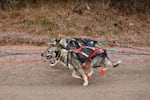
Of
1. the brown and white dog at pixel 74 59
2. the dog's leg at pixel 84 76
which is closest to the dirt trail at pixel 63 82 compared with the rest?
the dog's leg at pixel 84 76

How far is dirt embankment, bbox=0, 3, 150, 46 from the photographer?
10.4m

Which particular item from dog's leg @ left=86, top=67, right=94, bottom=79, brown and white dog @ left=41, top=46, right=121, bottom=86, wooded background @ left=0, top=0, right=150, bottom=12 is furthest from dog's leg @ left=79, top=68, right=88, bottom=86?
wooded background @ left=0, top=0, right=150, bottom=12

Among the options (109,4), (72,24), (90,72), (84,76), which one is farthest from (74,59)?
(109,4)

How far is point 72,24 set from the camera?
1160 cm

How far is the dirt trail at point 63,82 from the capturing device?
550 centimetres

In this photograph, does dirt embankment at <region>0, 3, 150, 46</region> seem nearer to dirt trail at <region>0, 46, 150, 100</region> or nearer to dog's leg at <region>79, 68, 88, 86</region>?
dirt trail at <region>0, 46, 150, 100</region>

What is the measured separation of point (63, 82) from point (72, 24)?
551cm

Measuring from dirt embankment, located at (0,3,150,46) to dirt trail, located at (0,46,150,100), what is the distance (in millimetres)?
2313

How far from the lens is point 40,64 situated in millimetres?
7402

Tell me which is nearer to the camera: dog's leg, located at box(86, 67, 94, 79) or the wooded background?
dog's leg, located at box(86, 67, 94, 79)

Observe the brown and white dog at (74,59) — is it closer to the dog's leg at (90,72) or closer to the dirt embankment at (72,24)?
the dog's leg at (90,72)

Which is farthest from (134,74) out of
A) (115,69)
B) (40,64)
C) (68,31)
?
(68,31)

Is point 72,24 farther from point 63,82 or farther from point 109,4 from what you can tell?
point 63,82

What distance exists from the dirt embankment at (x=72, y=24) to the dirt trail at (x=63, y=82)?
2.31 m
